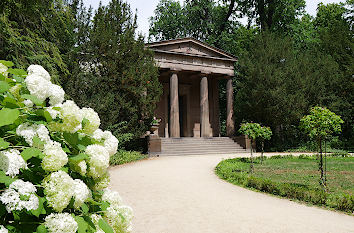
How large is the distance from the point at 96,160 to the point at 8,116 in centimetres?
52

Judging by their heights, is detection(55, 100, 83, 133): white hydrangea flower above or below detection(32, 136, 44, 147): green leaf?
above

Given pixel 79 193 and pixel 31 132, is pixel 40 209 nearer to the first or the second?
pixel 79 193

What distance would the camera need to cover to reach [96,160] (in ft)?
5.15

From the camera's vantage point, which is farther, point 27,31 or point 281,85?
point 281,85

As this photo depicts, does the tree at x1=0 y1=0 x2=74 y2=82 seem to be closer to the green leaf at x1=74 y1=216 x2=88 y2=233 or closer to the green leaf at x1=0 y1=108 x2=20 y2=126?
the green leaf at x1=0 y1=108 x2=20 y2=126

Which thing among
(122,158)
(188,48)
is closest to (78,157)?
(122,158)

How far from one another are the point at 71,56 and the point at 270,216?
10.8 meters

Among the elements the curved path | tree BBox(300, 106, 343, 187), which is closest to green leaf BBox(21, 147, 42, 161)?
the curved path

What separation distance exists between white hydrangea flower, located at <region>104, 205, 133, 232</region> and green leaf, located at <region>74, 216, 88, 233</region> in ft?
1.01

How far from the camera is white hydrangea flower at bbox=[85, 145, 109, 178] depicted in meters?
1.57

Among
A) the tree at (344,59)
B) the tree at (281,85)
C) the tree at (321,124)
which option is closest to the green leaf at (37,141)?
the tree at (321,124)

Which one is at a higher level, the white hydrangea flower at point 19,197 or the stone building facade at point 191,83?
the stone building facade at point 191,83

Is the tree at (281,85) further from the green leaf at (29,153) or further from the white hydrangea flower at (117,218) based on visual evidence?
the green leaf at (29,153)

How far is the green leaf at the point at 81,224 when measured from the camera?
1307mm
